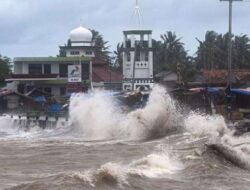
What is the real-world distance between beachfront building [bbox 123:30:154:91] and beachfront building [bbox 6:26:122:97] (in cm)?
326

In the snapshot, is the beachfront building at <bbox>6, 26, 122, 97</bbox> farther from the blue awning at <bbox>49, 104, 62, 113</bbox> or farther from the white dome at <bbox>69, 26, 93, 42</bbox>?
the blue awning at <bbox>49, 104, 62, 113</bbox>

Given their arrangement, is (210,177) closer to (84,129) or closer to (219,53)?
(84,129)

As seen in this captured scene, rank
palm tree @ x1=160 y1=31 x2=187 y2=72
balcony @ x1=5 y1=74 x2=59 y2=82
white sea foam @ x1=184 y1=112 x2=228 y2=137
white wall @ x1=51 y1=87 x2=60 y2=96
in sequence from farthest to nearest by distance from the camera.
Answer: palm tree @ x1=160 y1=31 x2=187 y2=72, white wall @ x1=51 y1=87 x2=60 y2=96, balcony @ x1=5 y1=74 x2=59 y2=82, white sea foam @ x1=184 y1=112 x2=228 y2=137

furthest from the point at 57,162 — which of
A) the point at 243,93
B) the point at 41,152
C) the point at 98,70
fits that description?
the point at 98,70

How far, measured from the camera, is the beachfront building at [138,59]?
62750 millimetres

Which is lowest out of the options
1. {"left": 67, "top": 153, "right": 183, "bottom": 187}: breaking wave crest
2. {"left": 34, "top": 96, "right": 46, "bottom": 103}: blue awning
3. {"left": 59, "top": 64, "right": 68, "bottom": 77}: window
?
{"left": 34, "top": 96, "right": 46, "bottom": 103}: blue awning

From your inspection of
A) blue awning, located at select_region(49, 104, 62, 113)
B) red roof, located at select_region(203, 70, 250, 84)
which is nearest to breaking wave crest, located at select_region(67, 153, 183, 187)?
blue awning, located at select_region(49, 104, 62, 113)

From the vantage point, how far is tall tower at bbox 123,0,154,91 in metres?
62.8

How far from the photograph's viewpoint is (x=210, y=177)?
1487 centimetres

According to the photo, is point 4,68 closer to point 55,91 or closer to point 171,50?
point 55,91

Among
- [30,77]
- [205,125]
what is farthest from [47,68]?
[205,125]

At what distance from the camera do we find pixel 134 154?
21234mm

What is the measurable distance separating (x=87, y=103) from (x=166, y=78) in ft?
110

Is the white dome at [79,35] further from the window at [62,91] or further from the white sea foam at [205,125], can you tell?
the white sea foam at [205,125]
